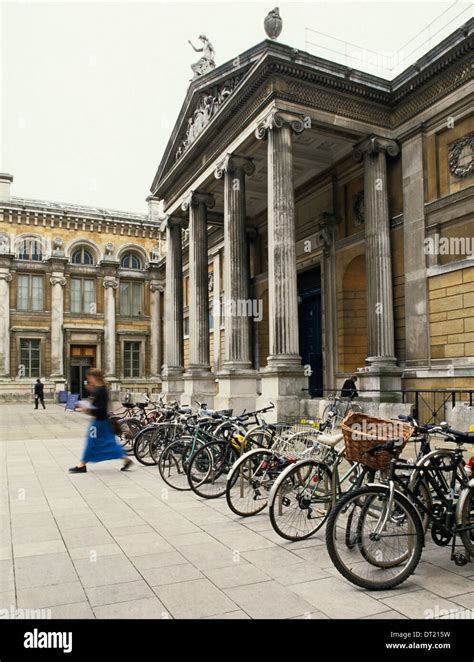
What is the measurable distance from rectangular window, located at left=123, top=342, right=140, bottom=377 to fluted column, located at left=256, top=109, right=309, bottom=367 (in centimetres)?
2720

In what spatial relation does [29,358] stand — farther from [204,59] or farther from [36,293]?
[204,59]

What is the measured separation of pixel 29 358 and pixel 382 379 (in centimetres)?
2850

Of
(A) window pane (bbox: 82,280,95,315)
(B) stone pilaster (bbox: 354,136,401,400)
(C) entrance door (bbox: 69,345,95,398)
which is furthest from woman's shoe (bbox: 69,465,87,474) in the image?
(A) window pane (bbox: 82,280,95,315)

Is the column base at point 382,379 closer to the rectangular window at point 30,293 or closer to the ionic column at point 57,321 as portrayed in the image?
the ionic column at point 57,321

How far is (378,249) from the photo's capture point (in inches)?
628

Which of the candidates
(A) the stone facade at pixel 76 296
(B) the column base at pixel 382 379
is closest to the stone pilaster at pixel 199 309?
(B) the column base at pixel 382 379

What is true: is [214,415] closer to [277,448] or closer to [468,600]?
[277,448]

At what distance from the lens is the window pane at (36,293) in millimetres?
37750

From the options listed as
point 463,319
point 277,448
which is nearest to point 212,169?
point 463,319

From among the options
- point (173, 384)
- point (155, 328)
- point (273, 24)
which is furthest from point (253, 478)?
point (155, 328)

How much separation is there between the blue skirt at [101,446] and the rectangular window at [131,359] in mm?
31266

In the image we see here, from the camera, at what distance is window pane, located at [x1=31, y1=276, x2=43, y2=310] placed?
37.8 metres
